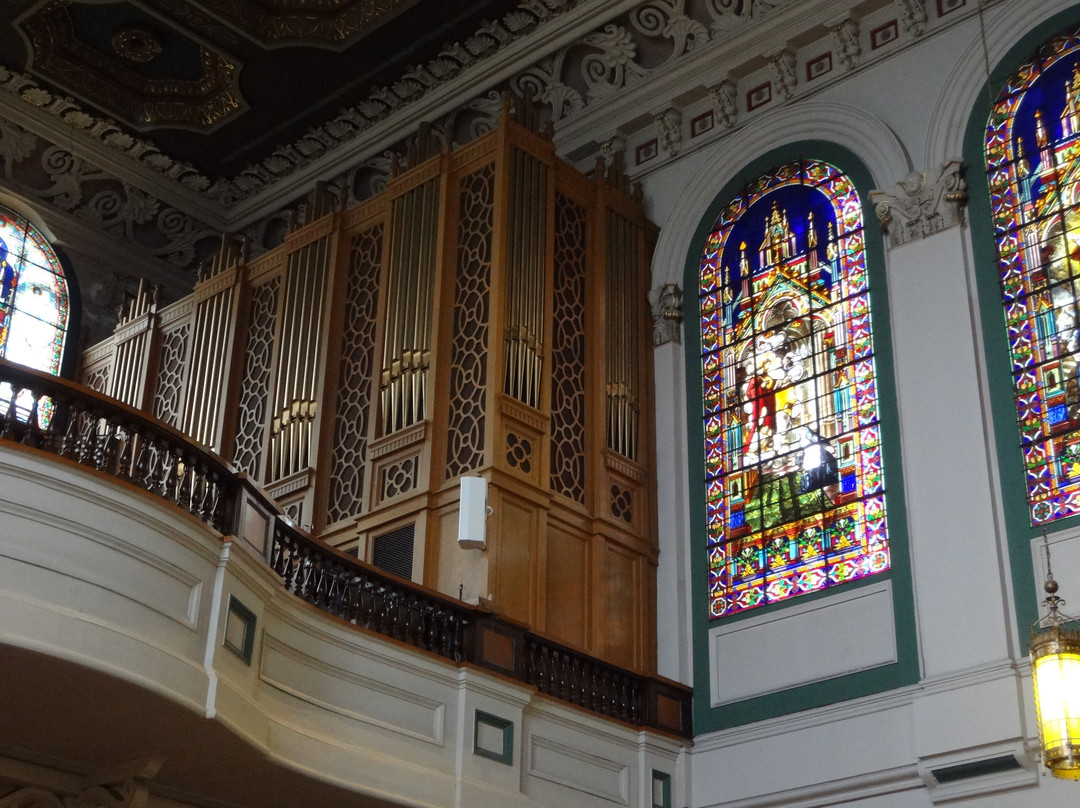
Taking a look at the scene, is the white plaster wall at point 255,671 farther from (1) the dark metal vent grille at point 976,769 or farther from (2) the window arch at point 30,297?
(2) the window arch at point 30,297

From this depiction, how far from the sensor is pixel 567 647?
11.4 metres

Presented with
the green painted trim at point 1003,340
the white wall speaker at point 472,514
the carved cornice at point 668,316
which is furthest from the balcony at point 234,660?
the carved cornice at point 668,316

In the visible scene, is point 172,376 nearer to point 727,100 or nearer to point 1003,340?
point 727,100

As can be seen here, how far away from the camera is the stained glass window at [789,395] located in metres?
11.9

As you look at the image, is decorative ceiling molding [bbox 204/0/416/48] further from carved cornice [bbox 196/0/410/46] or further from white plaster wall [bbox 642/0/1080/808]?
white plaster wall [bbox 642/0/1080/808]

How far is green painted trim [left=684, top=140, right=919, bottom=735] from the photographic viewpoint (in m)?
11.1

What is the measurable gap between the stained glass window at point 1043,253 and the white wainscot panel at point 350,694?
4.55m

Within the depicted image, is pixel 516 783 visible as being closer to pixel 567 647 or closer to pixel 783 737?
pixel 567 647

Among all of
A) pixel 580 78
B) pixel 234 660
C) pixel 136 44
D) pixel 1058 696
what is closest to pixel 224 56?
pixel 136 44

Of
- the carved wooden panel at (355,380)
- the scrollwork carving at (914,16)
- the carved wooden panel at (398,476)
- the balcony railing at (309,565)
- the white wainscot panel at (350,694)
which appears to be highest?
the scrollwork carving at (914,16)

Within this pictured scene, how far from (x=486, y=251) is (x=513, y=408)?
1587 millimetres

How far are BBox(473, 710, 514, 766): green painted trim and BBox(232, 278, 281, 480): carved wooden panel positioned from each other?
440 centimetres

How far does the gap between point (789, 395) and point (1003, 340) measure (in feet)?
6.54

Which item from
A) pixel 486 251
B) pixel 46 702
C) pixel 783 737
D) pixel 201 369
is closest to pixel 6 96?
pixel 201 369
